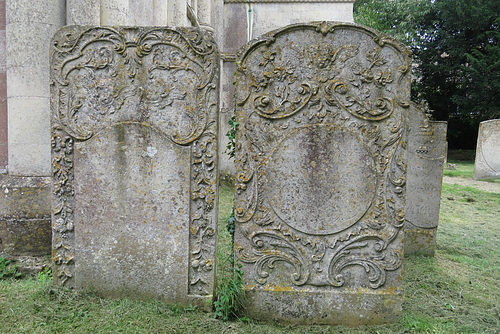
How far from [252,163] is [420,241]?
272cm

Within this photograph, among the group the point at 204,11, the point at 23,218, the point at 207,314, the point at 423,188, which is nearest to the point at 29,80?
the point at 23,218

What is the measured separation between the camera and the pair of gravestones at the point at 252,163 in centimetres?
279

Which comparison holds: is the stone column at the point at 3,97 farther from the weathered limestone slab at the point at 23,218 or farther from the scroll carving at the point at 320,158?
the scroll carving at the point at 320,158

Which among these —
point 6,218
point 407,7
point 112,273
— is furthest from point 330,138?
point 407,7

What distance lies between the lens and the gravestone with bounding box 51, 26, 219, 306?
2.84 meters

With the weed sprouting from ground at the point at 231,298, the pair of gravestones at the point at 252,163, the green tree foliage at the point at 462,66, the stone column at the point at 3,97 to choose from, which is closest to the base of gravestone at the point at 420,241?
the pair of gravestones at the point at 252,163

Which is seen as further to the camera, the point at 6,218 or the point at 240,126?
the point at 6,218

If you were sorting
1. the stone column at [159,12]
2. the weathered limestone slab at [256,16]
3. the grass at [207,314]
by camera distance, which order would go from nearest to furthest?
the grass at [207,314] < the stone column at [159,12] < the weathered limestone slab at [256,16]

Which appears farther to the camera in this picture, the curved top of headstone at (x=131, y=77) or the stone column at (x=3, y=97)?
the stone column at (x=3, y=97)

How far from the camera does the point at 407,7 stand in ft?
73.0

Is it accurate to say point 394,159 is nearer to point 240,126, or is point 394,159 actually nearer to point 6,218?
point 240,126

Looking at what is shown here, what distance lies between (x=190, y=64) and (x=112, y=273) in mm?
1737

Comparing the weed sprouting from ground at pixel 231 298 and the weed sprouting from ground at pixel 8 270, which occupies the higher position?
the weed sprouting from ground at pixel 231 298

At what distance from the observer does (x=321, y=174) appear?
9.31 ft
